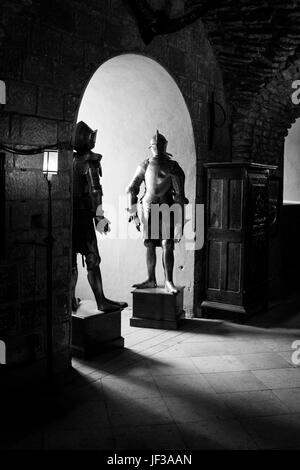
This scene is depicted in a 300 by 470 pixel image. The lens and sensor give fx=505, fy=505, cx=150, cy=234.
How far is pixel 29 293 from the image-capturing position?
3941mm

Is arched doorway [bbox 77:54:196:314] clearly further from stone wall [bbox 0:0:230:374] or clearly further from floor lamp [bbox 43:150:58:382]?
floor lamp [bbox 43:150:58:382]

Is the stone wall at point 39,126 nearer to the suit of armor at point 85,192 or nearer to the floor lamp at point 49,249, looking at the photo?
the floor lamp at point 49,249

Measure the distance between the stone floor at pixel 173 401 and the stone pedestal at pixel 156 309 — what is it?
1.08 feet

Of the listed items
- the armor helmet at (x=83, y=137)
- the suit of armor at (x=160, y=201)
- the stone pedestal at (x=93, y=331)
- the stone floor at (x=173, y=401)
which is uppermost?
the armor helmet at (x=83, y=137)

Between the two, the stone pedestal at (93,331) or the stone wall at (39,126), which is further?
the stone pedestal at (93,331)

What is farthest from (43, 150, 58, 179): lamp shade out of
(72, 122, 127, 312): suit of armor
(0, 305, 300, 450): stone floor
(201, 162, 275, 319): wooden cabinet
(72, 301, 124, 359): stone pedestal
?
(201, 162, 275, 319): wooden cabinet

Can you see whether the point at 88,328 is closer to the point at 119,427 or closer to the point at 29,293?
the point at 29,293

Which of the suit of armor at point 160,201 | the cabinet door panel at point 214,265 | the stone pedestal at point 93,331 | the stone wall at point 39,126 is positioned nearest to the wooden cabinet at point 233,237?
the cabinet door panel at point 214,265

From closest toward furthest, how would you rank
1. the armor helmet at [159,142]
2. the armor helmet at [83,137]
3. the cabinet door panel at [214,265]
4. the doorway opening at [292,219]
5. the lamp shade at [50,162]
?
1. the lamp shade at [50,162]
2. the armor helmet at [83,137]
3. the armor helmet at [159,142]
4. the cabinet door panel at [214,265]
5. the doorway opening at [292,219]

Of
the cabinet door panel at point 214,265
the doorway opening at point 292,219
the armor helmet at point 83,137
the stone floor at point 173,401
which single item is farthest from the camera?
the doorway opening at point 292,219

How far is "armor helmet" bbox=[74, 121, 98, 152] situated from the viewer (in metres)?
4.71

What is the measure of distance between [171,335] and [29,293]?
7.00 feet

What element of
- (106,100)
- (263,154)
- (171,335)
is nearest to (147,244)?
(171,335)

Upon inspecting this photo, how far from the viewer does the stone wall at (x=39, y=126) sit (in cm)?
371
